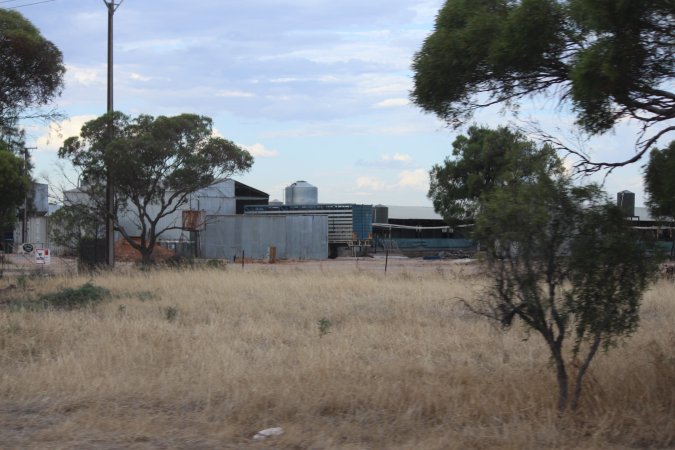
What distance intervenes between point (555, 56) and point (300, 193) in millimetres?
53171

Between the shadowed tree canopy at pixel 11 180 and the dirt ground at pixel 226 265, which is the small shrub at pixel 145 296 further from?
the dirt ground at pixel 226 265

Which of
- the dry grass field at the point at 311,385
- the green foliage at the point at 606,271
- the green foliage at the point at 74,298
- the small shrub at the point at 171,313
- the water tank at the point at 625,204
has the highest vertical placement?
the water tank at the point at 625,204

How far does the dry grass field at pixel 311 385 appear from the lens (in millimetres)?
6465

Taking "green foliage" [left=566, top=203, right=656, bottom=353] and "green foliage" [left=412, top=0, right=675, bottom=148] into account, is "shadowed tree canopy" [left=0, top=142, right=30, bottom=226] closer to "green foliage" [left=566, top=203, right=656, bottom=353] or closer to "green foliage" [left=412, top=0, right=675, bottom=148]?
"green foliage" [left=412, top=0, right=675, bottom=148]

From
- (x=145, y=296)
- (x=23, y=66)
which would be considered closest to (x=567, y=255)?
(x=145, y=296)

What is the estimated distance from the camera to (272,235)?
4878 centimetres

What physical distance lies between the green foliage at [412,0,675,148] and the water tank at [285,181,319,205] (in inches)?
2038

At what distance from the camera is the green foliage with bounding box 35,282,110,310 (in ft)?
50.6

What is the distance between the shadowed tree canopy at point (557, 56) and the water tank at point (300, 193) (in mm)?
51766

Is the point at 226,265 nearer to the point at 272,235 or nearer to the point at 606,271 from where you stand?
the point at 272,235

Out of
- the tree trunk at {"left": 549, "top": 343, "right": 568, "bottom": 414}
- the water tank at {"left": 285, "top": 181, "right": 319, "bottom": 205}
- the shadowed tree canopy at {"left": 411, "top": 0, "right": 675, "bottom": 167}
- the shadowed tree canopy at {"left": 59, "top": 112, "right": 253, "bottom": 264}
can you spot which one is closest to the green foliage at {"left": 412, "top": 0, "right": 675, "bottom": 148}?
the shadowed tree canopy at {"left": 411, "top": 0, "right": 675, "bottom": 167}

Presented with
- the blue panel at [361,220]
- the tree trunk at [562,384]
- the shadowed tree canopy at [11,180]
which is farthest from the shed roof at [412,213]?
the tree trunk at [562,384]

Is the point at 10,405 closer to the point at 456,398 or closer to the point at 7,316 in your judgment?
the point at 456,398

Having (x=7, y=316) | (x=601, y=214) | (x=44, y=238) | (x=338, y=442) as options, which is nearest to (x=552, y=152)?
(x=601, y=214)
